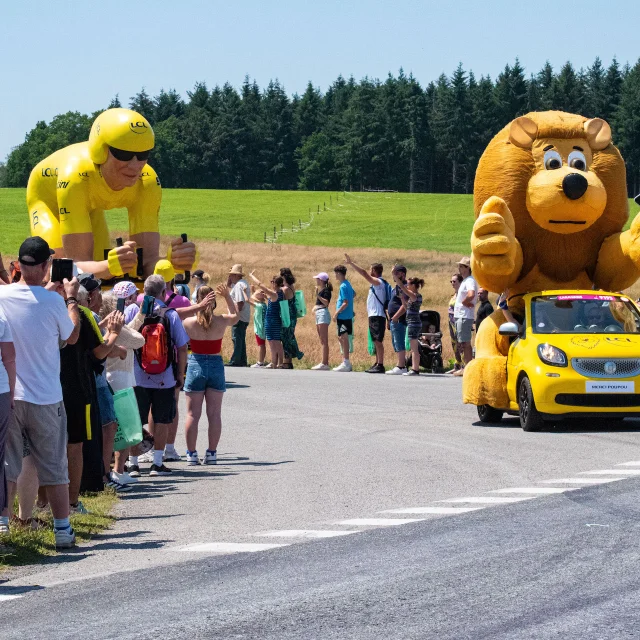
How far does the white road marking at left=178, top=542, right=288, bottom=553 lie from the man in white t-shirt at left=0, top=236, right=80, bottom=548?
88cm

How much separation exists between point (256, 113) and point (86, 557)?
623 ft

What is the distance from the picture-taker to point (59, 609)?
7113 millimetres

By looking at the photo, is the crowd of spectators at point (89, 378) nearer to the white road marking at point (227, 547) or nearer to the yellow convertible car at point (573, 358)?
the white road marking at point (227, 547)

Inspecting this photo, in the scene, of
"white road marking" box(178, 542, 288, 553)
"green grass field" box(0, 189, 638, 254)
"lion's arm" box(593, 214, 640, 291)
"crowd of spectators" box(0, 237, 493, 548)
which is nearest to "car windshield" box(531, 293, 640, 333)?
"lion's arm" box(593, 214, 640, 291)

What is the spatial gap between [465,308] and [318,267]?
125 feet

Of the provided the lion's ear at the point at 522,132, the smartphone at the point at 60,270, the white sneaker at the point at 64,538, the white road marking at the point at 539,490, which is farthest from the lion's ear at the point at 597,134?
the white sneaker at the point at 64,538

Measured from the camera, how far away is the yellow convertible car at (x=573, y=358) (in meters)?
15.4

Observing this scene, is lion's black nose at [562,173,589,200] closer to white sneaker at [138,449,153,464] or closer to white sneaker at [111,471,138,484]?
white sneaker at [138,449,153,464]

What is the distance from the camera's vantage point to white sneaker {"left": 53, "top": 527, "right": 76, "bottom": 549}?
30.0 ft

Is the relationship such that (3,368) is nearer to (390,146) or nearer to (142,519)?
(142,519)

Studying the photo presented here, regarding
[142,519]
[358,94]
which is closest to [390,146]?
[358,94]

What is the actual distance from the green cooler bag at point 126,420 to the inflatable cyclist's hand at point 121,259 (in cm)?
307

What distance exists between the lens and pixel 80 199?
1567 cm

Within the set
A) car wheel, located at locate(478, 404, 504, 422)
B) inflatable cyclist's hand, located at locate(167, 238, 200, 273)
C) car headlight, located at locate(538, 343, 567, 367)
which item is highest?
inflatable cyclist's hand, located at locate(167, 238, 200, 273)
